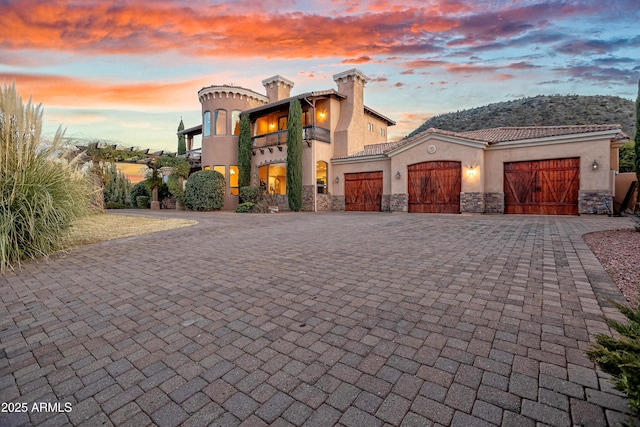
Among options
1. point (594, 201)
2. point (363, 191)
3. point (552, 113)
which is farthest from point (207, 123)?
point (552, 113)

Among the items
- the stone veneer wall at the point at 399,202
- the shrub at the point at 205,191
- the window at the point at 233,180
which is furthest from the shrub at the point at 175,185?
the stone veneer wall at the point at 399,202

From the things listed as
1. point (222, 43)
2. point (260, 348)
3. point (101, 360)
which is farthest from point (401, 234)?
point (222, 43)

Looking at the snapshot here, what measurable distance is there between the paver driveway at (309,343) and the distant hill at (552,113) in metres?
42.8

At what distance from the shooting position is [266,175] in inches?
831

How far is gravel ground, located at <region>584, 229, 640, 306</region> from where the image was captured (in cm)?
336

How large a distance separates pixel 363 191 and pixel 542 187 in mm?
9242

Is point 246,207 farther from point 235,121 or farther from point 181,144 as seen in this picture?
point 181,144

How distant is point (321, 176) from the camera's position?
2003 centimetres

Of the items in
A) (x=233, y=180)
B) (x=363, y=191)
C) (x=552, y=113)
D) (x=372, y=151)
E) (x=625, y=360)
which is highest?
(x=552, y=113)

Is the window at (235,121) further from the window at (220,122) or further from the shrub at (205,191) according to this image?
the shrub at (205,191)

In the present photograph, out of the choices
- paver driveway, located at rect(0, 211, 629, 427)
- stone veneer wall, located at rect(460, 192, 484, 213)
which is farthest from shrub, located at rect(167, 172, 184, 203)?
stone veneer wall, located at rect(460, 192, 484, 213)

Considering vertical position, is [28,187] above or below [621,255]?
above

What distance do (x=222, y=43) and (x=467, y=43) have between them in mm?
11228

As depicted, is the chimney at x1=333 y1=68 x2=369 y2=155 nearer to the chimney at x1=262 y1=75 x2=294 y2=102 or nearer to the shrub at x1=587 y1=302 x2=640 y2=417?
the chimney at x1=262 y1=75 x2=294 y2=102
